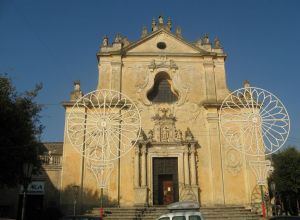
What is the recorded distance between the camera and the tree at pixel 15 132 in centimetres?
1570

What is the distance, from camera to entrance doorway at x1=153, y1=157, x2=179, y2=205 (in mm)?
22562

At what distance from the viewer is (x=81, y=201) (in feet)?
71.1

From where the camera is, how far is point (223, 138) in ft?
76.9

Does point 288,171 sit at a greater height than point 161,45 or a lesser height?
lesser

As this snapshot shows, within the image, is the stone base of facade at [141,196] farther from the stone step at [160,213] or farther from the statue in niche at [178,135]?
the statue in niche at [178,135]

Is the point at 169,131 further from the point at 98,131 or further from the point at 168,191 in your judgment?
the point at 98,131

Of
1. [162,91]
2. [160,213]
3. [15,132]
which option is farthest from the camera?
[162,91]

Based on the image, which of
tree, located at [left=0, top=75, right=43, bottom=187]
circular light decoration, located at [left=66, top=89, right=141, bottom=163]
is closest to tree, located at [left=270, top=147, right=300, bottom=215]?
circular light decoration, located at [left=66, top=89, right=141, bottom=163]

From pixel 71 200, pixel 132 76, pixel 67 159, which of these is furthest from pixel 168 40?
pixel 71 200

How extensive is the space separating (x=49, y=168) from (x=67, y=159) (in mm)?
3556

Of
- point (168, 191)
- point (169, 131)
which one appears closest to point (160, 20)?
point (169, 131)

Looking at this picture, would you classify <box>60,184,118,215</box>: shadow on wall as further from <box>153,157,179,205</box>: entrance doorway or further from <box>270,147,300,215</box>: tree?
<box>270,147,300,215</box>: tree

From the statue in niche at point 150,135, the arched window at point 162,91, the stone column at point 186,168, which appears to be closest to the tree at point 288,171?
the stone column at point 186,168

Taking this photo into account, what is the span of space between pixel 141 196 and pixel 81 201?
12.8 feet
